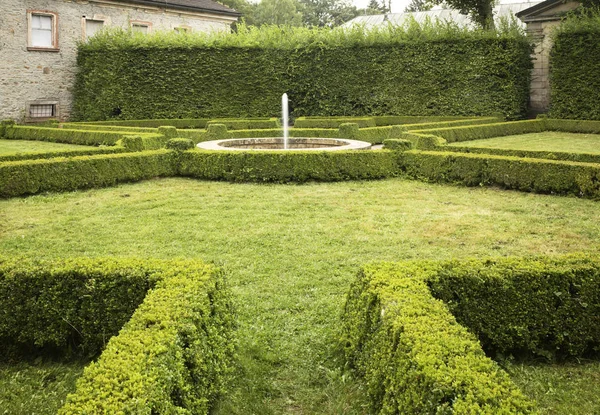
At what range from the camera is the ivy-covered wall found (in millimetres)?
23922

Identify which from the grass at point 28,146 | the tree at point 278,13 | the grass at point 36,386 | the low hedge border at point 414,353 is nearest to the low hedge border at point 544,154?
the low hedge border at point 414,353

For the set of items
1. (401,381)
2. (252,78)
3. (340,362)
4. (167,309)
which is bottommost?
(340,362)

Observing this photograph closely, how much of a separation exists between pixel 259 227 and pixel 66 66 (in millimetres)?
21525

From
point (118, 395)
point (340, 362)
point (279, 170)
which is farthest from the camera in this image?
point (279, 170)

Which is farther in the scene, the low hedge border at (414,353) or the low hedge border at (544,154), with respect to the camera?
the low hedge border at (544,154)

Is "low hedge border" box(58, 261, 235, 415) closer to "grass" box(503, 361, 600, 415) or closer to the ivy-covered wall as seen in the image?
"grass" box(503, 361, 600, 415)

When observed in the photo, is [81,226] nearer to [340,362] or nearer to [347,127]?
[340,362]

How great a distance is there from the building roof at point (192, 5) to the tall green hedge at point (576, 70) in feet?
60.4

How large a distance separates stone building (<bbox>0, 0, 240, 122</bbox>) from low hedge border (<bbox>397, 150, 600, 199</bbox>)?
19078 mm

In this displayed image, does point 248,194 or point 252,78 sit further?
point 252,78

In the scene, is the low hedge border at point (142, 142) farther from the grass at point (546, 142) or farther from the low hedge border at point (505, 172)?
the grass at point (546, 142)

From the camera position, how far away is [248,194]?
10844mm

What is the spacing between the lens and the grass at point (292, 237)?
14.1ft

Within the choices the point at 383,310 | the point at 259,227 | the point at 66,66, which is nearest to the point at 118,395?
the point at 383,310
